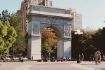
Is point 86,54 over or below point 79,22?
below

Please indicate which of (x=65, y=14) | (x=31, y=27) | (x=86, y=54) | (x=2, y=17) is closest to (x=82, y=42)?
(x=86, y=54)

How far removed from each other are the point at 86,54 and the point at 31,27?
1252 cm

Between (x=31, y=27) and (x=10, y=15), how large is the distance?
7.54m

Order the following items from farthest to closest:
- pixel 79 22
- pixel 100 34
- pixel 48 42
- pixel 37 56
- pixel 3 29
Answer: pixel 79 22 → pixel 48 42 → pixel 100 34 → pixel 37 56 → pixel 3 29

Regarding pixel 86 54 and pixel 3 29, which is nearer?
pixel 3 29

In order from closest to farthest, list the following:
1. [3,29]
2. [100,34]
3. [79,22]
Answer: [3,29] < [100,34] < [79,22]

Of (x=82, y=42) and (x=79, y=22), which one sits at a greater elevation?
(x=79, y=22)

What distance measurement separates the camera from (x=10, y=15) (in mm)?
64438

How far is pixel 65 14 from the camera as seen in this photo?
61.6 metres

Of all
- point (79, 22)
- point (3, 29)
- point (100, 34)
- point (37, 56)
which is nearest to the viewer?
point (3, 29)

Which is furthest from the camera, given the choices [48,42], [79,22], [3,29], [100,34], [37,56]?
[79,22]

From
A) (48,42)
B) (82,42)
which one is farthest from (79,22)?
(82,42)

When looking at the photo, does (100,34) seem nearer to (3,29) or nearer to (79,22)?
(3,29)

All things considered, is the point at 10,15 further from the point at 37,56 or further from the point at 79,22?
the point at 79,22
